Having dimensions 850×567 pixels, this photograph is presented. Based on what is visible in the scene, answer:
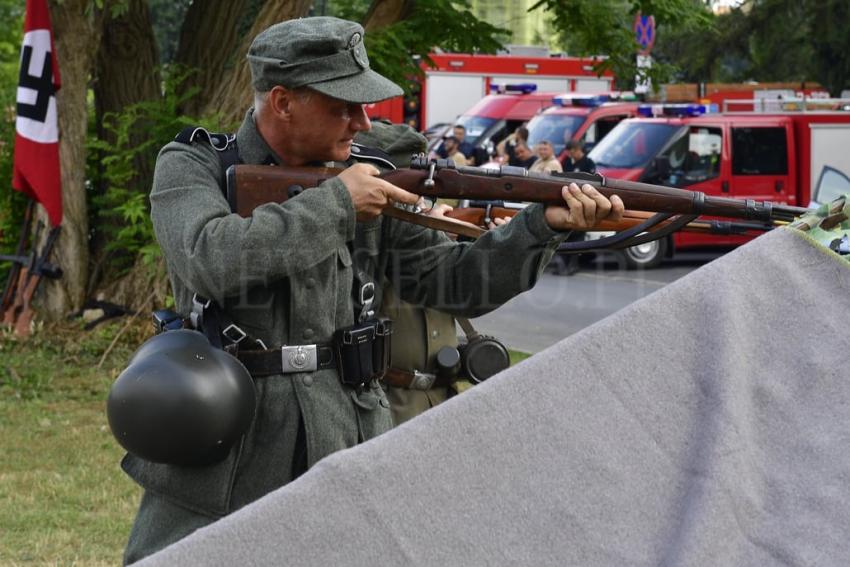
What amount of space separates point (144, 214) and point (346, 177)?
7.31 meters

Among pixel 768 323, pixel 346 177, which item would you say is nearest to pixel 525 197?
pixel 346 177

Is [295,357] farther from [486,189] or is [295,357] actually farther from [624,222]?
[624,222]

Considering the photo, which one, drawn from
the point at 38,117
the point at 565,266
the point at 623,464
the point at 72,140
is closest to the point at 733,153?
the point at 565,266

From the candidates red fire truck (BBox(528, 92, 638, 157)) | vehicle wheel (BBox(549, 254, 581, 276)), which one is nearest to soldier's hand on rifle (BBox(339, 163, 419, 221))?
vehicle wheel (BBox(549, 254, 581, 276))

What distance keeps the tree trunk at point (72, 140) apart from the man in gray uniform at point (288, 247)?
22.0 feet

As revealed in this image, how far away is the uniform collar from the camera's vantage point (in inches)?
130

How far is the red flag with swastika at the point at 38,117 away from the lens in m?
9.71

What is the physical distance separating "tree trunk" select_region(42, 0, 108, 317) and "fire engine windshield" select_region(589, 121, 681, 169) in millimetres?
9552

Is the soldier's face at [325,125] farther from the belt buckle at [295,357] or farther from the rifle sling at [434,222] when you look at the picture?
the belt buckle at [295,357]

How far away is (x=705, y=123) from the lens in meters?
18.8

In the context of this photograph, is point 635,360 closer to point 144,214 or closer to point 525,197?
point 525,197

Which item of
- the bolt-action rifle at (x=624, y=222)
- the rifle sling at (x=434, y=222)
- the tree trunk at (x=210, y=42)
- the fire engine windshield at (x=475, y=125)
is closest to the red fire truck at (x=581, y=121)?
the fire engine windshield at (x=475, y=125)

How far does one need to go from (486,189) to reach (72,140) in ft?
24.6

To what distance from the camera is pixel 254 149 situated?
3.32 metres
